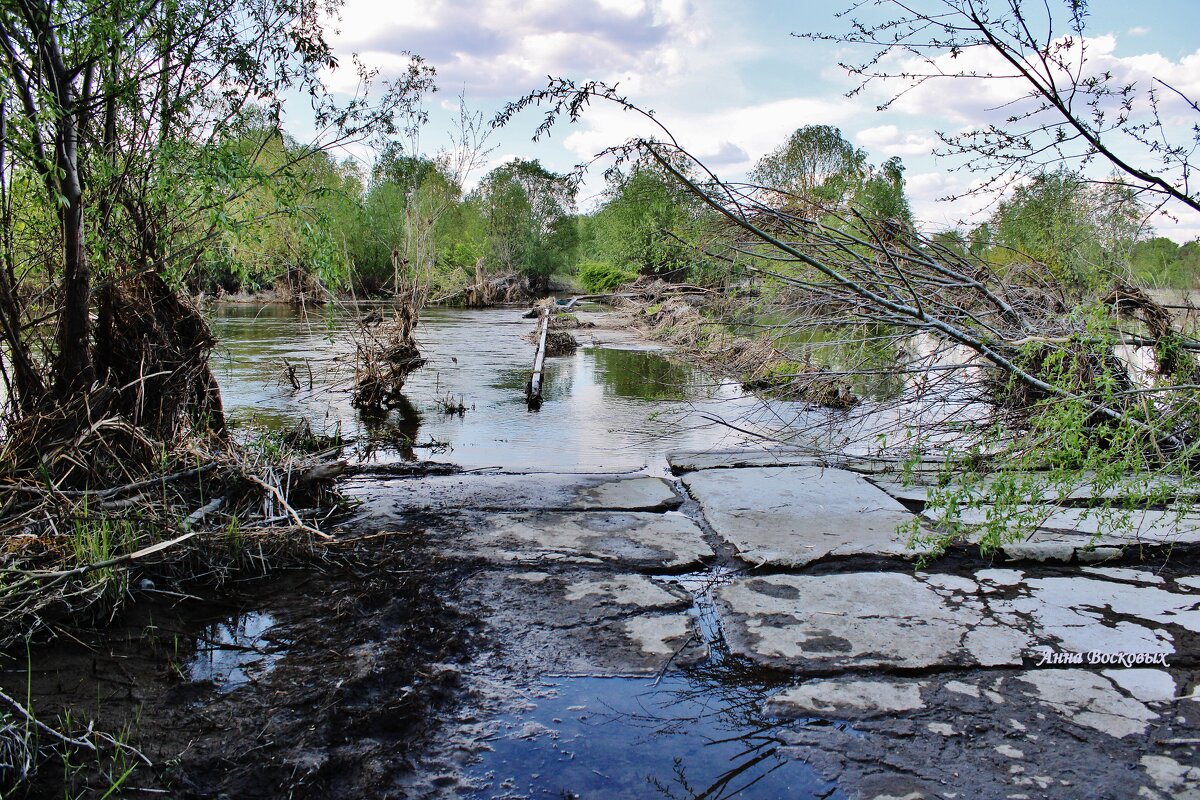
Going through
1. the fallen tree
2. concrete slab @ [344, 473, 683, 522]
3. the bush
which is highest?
the bush

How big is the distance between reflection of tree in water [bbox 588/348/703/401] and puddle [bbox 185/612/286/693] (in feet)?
20.5

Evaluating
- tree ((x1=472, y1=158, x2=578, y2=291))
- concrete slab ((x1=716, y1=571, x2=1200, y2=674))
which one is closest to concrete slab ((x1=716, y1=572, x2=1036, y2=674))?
concrete slab ((x1=716, y1=571, x2=1200, y2=674))

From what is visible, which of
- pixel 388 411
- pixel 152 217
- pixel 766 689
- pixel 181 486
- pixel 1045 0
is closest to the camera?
pixel 766 689

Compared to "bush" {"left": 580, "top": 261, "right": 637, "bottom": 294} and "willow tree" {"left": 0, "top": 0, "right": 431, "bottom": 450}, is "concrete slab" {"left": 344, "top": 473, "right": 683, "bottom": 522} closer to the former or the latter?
"willow tree" {"left": 0, "top": 0, "right": 431, "bottom": 450}

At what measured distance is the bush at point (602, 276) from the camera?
36.8 meters

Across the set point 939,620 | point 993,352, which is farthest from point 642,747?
point 993,352

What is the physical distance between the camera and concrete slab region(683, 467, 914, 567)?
4.05 meters

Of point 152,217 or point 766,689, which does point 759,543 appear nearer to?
point 766,689

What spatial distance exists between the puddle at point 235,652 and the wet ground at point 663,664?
0.04 ft

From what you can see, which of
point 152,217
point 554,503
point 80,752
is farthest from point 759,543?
point 152,217

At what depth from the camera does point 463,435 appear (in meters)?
7.62

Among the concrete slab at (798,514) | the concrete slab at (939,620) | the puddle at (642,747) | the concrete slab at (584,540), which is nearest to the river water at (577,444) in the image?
the puddle at (642,747)

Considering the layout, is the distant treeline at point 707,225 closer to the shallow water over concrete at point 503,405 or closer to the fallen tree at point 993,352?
the fallen tree at point 993,352

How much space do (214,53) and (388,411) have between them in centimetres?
462
